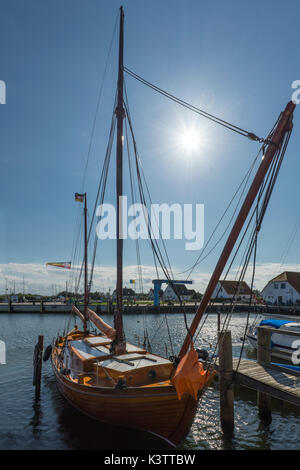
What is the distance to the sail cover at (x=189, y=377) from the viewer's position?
27.5ft

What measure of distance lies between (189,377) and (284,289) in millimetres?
72447

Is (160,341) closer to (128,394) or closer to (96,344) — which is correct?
(96,344)

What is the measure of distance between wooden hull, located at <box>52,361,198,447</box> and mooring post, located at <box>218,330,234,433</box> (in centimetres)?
208

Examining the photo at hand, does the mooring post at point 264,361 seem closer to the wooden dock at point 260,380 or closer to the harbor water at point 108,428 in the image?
the wooden dock at point 260,380

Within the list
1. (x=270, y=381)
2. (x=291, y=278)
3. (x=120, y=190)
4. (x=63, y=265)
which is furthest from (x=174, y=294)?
(x=270, y=381)

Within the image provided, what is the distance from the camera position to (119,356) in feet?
39.9

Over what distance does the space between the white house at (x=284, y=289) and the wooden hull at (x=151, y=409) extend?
224 ft

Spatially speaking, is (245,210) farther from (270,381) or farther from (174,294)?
(174,294)

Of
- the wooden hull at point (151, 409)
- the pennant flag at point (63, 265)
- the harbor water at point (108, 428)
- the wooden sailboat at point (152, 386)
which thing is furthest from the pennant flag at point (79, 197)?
the pennant flag at point (63, 265)

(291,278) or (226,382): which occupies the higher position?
(291,278)

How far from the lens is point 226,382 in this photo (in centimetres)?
1080

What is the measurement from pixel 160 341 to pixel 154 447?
79.3ft

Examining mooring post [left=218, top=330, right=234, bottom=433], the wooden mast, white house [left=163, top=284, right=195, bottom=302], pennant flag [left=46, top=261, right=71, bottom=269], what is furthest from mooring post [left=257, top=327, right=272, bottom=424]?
white house [left=163, top=284, right=195, bottom=302]

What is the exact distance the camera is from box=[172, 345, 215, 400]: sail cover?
839 centimetres
